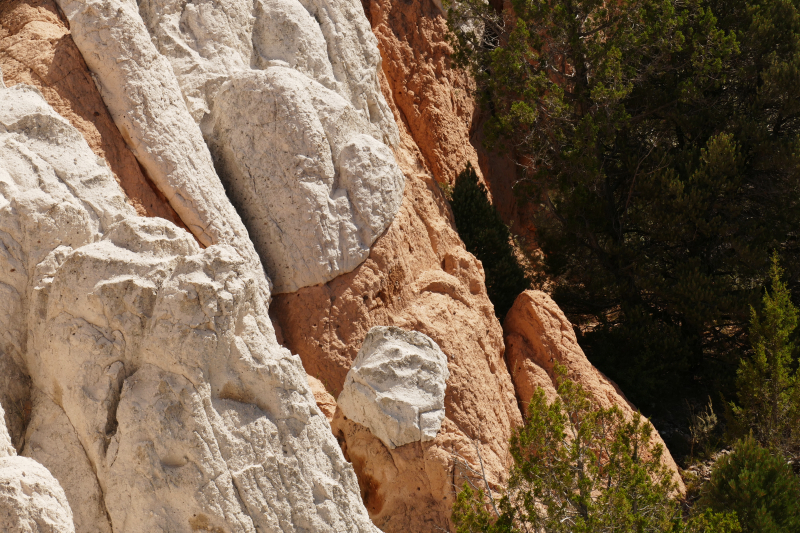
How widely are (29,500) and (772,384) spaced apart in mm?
10124

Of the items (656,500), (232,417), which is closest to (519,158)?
(656,500)

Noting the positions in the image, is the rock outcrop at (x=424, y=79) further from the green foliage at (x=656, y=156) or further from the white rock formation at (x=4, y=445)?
the white rock formation at (x=4, y=445)

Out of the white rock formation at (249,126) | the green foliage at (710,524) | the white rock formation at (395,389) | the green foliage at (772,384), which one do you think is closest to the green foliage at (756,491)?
the green foliage at (772,384)

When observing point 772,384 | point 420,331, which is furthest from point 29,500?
point 772,384

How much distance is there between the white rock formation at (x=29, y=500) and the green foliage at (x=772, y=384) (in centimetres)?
963

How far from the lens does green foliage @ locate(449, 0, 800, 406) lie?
12.9m

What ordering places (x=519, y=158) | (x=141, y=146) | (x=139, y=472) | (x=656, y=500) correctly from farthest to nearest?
(x=519, y=158) → (x=141, y=146) → (x=656, y=500) → (x=139, y=472)

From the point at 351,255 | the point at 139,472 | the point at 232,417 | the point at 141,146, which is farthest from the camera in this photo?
the point at 351,255

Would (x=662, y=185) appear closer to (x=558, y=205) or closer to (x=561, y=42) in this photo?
(x=558, y=205)

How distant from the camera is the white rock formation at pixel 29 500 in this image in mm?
3738

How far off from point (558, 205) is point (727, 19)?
402cm

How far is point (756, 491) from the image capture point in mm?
9367

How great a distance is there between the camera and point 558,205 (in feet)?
46.0

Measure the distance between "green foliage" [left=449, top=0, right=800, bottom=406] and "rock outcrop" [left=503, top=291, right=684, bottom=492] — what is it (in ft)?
5.70
